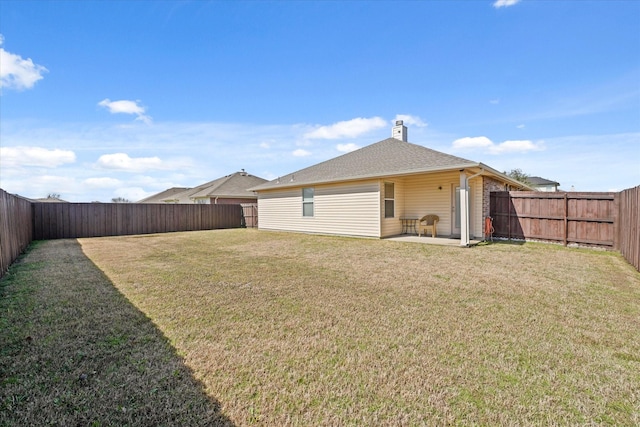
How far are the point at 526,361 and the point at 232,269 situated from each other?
5.41 m

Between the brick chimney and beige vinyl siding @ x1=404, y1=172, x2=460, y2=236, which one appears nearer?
beige vinyl siding @ x1=404, y1=172, x2=460, y2=236

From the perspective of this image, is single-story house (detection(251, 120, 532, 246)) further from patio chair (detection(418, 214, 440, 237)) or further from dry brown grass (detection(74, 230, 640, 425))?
dry brown grass (detection(74, 230, 640, 425))

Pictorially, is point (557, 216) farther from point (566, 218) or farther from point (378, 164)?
point (378, 164)

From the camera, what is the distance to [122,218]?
51.3 feet

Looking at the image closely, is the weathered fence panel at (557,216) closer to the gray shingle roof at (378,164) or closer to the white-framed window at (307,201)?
the gray shingle roof at (378,164)

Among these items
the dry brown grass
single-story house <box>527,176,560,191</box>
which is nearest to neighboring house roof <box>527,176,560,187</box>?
single-story house <box>527,176,560,191</box>

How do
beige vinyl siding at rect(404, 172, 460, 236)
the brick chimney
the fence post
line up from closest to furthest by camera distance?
the fence post, beige vinyl siding at rect(404, 172, 460, 236), the brick chimney

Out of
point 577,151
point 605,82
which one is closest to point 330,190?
point 605,82

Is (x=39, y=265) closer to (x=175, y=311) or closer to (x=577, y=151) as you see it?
(x=175, y=311)

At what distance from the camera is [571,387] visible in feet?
7.12

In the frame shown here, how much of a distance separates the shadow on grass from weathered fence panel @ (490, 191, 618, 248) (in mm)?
11534

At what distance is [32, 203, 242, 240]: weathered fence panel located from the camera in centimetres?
1362

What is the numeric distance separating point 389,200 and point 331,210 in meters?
2.66

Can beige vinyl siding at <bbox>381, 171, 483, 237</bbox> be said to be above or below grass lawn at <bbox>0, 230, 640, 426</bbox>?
above
